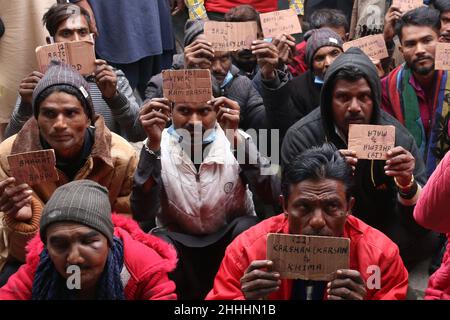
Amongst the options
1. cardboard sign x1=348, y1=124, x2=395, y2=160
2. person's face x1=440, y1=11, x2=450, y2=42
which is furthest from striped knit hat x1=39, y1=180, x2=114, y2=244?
person's face x1=440, y1=11, x2=450, y2=42

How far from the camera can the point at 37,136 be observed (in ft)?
13.4

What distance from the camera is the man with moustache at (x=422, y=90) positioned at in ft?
16.0

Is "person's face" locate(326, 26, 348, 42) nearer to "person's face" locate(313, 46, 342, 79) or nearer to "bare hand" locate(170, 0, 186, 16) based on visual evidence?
"person's face" locate(313, 46, 342, 79)

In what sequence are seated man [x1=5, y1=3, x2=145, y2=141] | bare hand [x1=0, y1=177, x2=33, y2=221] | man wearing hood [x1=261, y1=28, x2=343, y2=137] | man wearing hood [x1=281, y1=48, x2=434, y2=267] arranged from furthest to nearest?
man wearing hood [x1=261, y1=28, x2=343, y2=137] → seated man [x1=5, y1=3, x2=145, y2=141] → man wearing hood [x1=281, y1=48, x2=434, y2=267] → bare hand [x1=0, y1=177, x2=33, y2=221]

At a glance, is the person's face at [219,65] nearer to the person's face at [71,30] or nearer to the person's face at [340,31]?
the person's face at [71,30]

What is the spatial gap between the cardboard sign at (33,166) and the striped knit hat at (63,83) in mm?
580

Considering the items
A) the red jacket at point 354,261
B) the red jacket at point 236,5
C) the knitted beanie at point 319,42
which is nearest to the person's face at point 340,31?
the knitted beanie at point 319,42

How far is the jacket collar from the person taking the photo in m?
4.05

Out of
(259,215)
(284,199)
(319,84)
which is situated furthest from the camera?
(319,84)

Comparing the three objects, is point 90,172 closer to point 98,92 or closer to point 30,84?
point 30,84

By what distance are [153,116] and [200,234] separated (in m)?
0.80

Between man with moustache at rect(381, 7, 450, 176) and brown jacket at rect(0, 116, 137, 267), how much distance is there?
6.37 feet

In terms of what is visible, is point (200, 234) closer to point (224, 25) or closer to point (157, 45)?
point (224, 25)
